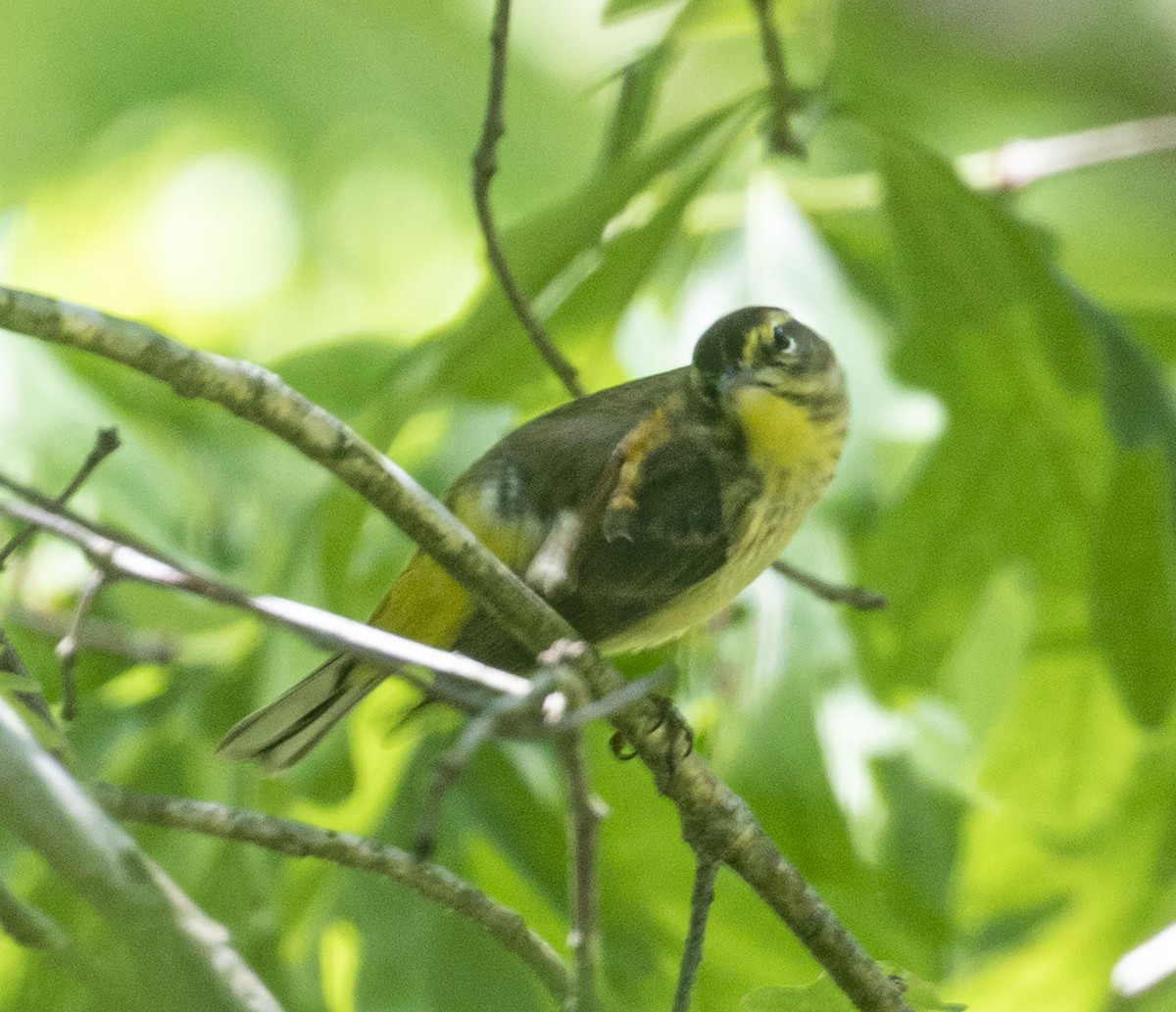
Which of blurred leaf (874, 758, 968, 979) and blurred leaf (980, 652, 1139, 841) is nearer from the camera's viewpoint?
blurred leaf (874, 758, 968, 979)

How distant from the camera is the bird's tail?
9.48 ft

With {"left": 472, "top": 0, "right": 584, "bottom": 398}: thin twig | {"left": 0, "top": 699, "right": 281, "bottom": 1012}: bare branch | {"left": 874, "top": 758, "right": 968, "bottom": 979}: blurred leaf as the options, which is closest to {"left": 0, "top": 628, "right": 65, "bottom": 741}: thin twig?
{"left": 0, "top": 699, "right": 281, "bottom": 1012}: bare branch

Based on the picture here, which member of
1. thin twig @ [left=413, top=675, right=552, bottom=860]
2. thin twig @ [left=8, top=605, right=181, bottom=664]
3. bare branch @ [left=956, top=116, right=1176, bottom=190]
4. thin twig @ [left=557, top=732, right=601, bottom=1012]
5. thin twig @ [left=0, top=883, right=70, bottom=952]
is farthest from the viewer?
bare branch @ [left=956, top=116, right=1176, bottom=190]

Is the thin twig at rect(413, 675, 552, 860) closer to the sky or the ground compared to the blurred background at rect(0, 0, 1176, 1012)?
closer to the ground

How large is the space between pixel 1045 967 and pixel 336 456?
8.47 ft

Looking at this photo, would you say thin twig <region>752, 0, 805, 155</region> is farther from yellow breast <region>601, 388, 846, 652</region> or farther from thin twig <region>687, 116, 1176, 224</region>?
yellow breast <region>601, 388, 846, 652</region>

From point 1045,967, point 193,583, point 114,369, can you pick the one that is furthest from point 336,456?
point 1045,967

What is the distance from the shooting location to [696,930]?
220 centimetres

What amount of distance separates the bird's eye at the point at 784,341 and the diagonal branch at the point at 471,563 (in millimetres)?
934

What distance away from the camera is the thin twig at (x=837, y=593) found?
2959 mm

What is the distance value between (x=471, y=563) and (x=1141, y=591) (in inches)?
66.4

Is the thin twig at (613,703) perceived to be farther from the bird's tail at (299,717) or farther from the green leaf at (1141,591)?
the green leaf at (1141,591)

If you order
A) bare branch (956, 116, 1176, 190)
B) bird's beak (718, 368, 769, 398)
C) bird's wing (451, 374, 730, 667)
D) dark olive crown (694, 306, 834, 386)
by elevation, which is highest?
bare branch (956, 116, 1176, 190)

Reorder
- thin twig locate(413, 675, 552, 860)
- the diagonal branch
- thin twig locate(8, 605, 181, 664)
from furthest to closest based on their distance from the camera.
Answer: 1. thin twig locate(8, 605, 181, 664)
2. the diagonal branch
3. thin twig locate(413, 675, 552, 860)
